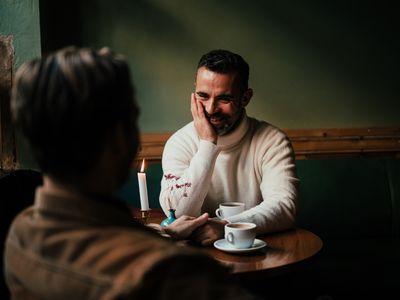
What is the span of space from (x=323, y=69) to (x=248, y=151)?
3.92 ft

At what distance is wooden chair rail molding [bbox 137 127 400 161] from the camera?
10.7 feet

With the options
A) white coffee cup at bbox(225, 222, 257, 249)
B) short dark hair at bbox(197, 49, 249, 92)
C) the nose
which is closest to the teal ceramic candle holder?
white coffee cup at bbox(225, 222, 257, 249)

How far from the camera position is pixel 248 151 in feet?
7.70

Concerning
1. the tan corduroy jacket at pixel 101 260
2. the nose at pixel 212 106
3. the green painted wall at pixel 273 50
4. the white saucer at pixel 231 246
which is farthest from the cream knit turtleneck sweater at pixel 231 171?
the tan corduroy jacket at pixel 101 260

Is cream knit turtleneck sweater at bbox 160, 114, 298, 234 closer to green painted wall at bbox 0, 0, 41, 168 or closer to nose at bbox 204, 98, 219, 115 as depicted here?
nose at bbox 204, 98, 219, 115

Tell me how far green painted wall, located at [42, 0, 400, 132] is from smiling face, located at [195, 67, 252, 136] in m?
0.91

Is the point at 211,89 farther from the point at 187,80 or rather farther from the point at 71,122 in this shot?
the point at 71,122

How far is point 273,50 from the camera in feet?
10.6

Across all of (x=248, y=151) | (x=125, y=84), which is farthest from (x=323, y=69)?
(x=125, y=84)

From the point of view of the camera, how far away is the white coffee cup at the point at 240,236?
1603mm

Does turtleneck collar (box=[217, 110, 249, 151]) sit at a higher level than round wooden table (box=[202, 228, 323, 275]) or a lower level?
higher

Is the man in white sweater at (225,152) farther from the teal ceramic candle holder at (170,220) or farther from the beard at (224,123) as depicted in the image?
the teal ceramic candle holder at (170,220)

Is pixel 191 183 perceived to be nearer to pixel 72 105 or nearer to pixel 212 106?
pixel 212 106

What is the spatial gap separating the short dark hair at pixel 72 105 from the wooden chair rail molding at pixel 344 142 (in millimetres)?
2596
